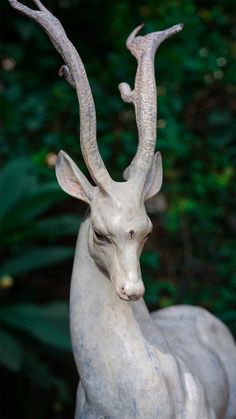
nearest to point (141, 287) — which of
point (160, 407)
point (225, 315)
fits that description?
Result: point (160, 407)

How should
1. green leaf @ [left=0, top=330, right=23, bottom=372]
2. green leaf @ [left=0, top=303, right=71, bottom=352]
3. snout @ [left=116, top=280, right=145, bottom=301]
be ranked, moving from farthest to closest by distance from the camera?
green leaf @ [left=0, top=303, right=71, bottom=352], green leaf @ [left=0, top=330, right=23, bottom=372], snout @ [left=116, top=280, right=145, bottom=301]

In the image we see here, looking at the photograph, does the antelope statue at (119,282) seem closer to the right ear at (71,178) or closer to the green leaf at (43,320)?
the right ear at (71,178)

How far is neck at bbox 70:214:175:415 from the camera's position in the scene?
1467 mm

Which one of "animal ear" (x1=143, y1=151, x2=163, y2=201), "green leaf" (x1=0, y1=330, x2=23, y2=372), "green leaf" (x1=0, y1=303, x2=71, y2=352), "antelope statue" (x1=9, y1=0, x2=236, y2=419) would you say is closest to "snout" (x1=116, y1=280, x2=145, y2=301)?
"antelope statue" (x1=9, y1=0, x2=236, y2=419)

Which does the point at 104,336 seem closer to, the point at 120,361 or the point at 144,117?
the point at 120,361

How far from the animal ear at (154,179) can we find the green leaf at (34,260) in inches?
56.1

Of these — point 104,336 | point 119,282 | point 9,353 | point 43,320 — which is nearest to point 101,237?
point 119,282

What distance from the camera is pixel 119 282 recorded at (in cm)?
135

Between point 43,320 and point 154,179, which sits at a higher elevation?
point 154,179

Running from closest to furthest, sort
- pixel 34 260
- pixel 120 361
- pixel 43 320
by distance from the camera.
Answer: pixel 120 361
pixel 43 320
pixel 34 260

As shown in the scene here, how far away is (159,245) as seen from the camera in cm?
318

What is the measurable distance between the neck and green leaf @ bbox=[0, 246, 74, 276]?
4.55 ft

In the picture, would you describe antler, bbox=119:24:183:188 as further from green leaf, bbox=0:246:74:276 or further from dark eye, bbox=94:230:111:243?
green leaf, bbox=0:246:74:276

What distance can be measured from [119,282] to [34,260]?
165 cm
